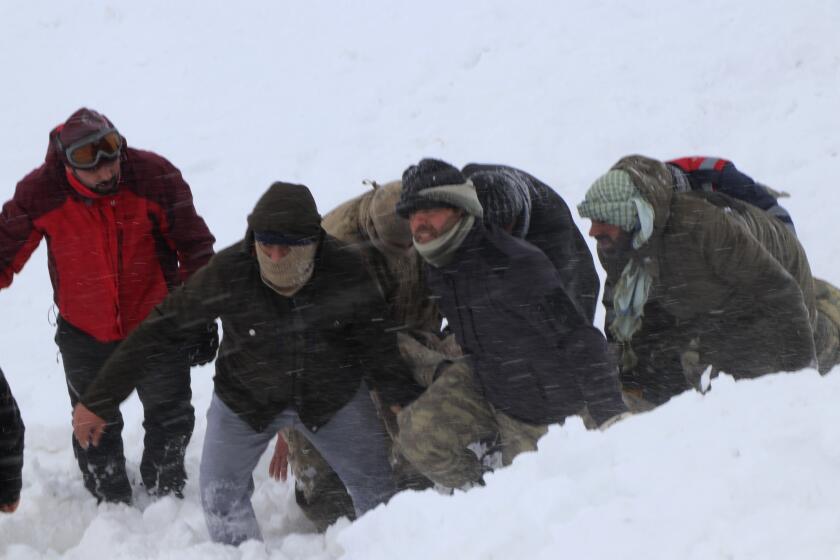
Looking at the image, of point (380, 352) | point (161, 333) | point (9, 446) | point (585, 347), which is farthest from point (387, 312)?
point (9, 446)

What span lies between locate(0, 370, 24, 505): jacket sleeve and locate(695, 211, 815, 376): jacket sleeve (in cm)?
328

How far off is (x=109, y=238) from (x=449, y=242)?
74.6 inches

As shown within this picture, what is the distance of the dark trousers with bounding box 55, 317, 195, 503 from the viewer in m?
5.06

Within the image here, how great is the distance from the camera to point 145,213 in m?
4.89

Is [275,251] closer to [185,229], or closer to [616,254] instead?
[185,229]

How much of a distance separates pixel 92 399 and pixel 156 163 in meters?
1.33

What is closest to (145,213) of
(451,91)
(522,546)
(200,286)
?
(200,286)

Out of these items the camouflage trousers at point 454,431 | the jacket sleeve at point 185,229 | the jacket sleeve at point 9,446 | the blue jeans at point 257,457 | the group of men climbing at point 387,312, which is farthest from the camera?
the jacket sleeve at point 185,229

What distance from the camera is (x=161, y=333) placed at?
13.8 ft

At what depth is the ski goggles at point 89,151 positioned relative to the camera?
458 centimetres

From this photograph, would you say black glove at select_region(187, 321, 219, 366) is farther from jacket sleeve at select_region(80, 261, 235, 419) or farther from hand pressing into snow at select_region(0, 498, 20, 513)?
hand pressing into snow at select_region(0, 498, 20, 513)

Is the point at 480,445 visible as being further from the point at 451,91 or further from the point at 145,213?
the point at 451,91

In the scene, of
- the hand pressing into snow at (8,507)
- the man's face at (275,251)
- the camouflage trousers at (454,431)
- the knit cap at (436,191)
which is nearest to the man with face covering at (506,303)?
the knit cap at (436,191)

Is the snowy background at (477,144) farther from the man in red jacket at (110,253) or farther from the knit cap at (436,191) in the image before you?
the knit cap at (436,191)
